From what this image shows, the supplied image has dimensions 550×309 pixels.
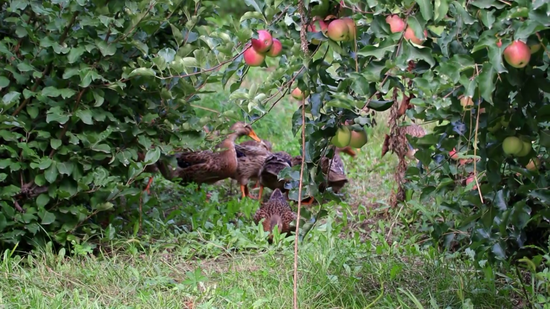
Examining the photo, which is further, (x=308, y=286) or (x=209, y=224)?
(x=209, y=224)

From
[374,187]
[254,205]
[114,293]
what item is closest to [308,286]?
[114,293]

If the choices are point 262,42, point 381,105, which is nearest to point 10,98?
point 262,42

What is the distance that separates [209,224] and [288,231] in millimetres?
500

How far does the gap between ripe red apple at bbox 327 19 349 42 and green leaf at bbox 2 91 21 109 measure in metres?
2.00

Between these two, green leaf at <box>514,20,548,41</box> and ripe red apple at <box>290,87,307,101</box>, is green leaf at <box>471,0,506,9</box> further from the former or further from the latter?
ripe red apple at <box>290,87,307,101</box>

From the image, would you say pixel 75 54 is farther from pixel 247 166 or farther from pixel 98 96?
pixel 247 166

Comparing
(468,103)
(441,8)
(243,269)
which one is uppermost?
(441,8)

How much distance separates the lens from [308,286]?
3.33m

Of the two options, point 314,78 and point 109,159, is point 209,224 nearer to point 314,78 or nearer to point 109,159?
point 109,159

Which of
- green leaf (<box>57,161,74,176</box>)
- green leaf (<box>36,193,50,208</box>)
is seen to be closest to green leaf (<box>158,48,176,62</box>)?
green leaf (<box>57,161,74,176</box>)

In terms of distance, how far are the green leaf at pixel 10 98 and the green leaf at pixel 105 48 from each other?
476mm

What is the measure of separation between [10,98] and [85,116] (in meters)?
0.37

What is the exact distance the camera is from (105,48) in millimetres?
3568

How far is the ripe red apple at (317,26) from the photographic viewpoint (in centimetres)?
234
